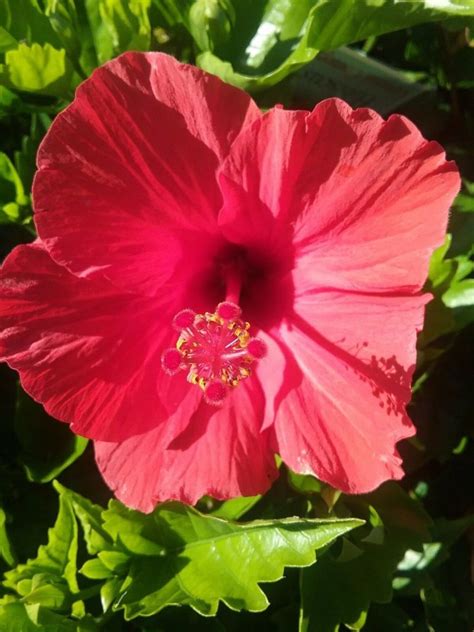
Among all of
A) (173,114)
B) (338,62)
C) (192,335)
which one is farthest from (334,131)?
(338,62)

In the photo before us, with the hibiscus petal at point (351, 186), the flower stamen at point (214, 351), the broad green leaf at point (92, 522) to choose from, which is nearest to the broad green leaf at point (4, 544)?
the broad green leaf at point (92, 522)

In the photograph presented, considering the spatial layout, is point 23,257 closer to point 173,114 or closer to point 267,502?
point 173,114

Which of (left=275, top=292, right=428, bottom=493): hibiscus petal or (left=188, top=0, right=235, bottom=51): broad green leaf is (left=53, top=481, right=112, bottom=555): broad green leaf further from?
(left=188, top=0, right=235, bottom=51): broad green leaf

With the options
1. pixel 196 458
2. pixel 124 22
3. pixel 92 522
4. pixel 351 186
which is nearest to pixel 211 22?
pixel 124 22

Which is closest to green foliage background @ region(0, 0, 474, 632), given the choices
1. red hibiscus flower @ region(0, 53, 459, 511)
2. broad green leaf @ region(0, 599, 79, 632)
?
broad green leaf @ region(0, 599, 79, 632)

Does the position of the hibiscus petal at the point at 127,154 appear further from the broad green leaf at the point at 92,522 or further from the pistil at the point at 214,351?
the broad green leaf at the point at 92,522

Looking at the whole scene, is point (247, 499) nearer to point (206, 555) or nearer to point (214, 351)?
point (206, 555)
